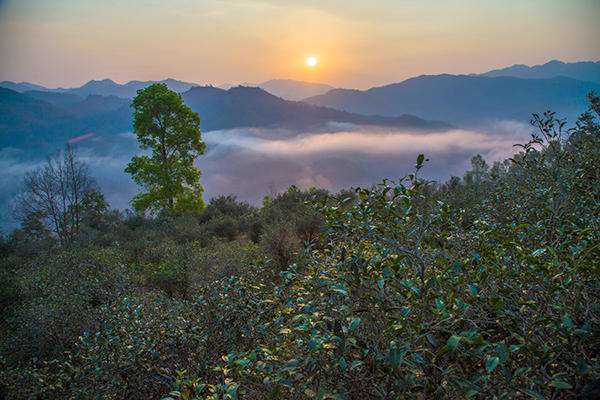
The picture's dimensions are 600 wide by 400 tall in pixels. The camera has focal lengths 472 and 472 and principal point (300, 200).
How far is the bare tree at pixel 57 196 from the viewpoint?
2675 cm

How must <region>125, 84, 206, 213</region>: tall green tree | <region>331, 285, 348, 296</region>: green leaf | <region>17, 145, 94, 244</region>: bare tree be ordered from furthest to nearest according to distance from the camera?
<region>125, 84, 206, 213</region>: tall green tree, <region>17, 145, 94, 244</region>: bare tree, <region>331, 285, 348, 296</region>: green leaf

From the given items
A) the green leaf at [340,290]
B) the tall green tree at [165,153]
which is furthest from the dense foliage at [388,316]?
the tall green tree at [165,153]

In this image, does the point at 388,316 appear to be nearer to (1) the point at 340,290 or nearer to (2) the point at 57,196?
(1) the point at 340,290

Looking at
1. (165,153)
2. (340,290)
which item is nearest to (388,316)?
(340,290)

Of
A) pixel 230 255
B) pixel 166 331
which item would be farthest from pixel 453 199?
pixel 166 331

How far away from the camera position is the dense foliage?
2.81m

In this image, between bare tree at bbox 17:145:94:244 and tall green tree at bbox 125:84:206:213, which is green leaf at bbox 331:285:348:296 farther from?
A: tall green tree at bbox 125:84:206:213

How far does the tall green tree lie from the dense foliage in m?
17.4

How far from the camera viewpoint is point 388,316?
3.09m

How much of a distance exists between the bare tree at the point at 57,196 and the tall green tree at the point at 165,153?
3.41 meters

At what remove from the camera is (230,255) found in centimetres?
1368

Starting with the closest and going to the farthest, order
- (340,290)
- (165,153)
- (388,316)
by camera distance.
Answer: (340,290) < (388,316) < (165,153)

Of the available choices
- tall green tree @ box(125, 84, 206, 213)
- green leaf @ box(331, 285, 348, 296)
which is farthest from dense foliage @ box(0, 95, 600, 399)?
tall green tree @ box(125, 84, 206, 213)

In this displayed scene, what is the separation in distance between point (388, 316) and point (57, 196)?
94.0 ft
